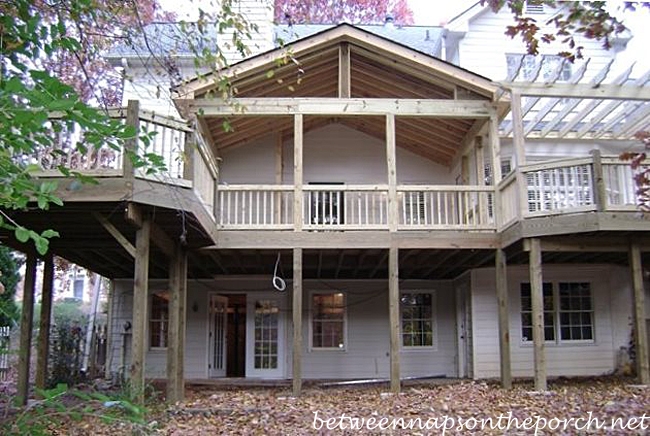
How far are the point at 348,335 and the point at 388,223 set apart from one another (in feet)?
13.3

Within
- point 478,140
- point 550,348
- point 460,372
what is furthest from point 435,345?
point 478,140

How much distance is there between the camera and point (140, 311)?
7602mm

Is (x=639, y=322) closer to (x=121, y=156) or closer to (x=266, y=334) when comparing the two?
(x=266, y=334)

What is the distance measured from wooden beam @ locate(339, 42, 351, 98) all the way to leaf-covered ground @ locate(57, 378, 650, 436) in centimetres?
546

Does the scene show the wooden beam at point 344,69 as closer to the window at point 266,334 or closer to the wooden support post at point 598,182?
the wooden support post at point 598,182

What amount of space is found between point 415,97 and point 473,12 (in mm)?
3374

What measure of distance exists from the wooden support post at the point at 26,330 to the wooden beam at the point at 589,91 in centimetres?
873

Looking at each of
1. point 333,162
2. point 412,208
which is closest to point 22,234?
point 412,208

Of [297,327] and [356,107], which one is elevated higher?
[356,107]

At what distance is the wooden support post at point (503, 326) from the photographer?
10383 millimetres

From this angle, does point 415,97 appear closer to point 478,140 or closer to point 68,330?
point 478,140

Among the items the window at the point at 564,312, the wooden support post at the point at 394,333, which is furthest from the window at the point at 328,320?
the window at the point at 564,312

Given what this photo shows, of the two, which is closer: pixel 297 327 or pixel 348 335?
pixel 297 327

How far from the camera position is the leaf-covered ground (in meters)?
7.22
